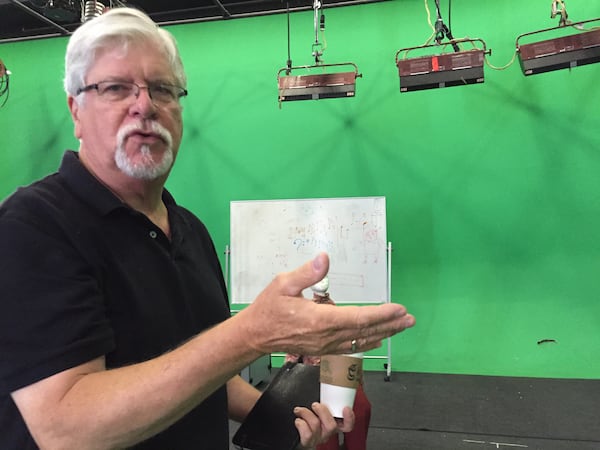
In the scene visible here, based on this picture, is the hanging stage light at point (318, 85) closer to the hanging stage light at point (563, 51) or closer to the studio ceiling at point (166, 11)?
the studio ceiling at point (166, 11)

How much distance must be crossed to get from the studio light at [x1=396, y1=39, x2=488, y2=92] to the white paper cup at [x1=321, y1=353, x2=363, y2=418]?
2.24 metres

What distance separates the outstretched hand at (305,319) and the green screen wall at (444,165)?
3074 millimetres

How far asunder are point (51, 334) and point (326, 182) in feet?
10.6

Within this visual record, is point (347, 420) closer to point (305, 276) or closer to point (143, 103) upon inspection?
point (305, 276)

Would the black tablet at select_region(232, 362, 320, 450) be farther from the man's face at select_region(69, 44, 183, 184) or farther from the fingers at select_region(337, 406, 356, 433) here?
the man's face at select_region(69, 44, 183, 184)

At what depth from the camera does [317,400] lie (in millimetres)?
990

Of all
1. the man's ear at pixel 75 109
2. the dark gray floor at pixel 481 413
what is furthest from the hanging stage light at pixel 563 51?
the man's ear at pixel 75 109

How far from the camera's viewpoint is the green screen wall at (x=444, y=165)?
3318 mm

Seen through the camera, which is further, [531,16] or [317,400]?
[531,16]

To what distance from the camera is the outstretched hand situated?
0.55 metres

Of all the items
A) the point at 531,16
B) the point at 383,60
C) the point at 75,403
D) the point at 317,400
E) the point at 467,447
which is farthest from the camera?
the point at 383,60

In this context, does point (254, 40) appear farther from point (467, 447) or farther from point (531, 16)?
point (467, 447)

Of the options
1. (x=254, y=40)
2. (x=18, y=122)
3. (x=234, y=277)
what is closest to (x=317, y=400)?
(x=234, y=277)

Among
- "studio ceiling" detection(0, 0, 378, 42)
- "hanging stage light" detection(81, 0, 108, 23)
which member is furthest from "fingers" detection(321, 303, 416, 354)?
"studio ceiling" detection(0, 0, 378, 42)
